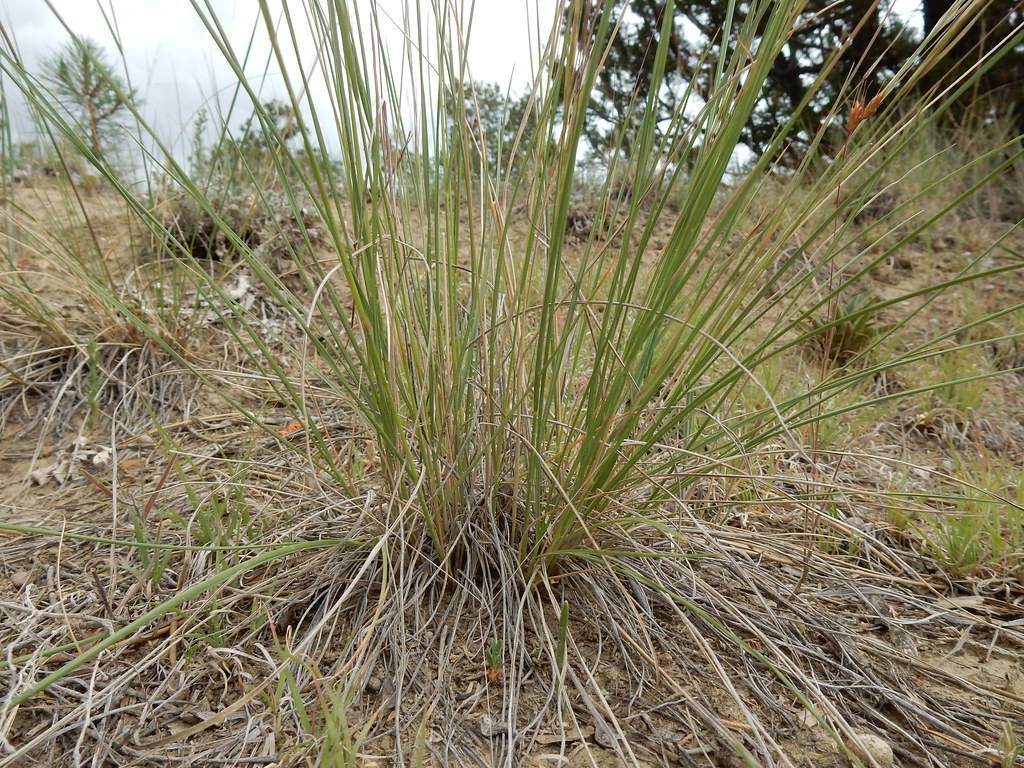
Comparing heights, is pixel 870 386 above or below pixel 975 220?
below

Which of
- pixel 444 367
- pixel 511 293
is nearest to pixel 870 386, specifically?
pixel 511 293

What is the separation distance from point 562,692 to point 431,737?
185 millimetres

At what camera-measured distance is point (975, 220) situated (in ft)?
11.4

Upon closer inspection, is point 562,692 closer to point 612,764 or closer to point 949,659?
point 612,764

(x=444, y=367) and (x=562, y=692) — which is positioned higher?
(x=444, y=367)

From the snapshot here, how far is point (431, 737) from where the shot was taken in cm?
80

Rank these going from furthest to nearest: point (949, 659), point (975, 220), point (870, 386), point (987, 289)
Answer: point (975, 220) → point (987, 289) → point (870, 386) → point (949, 659)

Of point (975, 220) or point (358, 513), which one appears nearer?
point (358, 513)

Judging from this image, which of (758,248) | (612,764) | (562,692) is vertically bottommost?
(612,764)

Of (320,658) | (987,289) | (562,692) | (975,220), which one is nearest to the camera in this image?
(562,692)

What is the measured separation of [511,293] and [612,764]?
2.26 ft

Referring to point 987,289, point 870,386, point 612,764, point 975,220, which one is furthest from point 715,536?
point 975,220

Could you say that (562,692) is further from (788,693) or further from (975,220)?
(975,220)

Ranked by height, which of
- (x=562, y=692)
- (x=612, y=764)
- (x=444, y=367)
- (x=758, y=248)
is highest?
(x=758, y=248)
